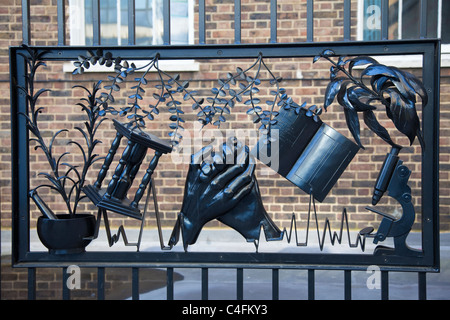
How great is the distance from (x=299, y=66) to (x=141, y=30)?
156cm

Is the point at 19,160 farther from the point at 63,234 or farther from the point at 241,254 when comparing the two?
the point at 241,254

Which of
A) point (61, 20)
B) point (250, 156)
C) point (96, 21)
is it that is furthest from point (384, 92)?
point (61, 20)

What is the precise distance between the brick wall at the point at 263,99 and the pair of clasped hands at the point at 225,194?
7.46 ft

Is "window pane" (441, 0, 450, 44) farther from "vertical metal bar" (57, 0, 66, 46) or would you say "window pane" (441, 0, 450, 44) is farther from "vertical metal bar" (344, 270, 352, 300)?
"vertical metal bar" (57, 0, 66, 46)

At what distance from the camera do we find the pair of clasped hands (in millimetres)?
1791

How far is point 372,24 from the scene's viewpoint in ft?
13.5

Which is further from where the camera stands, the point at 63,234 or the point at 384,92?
the point at 63,234

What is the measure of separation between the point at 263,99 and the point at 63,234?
8.38 ft

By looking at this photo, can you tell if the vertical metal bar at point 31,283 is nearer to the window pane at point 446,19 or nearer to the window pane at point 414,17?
the window pane at point 414,17

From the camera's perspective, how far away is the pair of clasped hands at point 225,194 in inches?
70.5

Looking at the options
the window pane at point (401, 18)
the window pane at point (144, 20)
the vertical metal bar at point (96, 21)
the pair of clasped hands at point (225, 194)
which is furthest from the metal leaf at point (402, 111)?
the window pane at point (144, 20)

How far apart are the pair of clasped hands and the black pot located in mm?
381

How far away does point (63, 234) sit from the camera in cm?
181

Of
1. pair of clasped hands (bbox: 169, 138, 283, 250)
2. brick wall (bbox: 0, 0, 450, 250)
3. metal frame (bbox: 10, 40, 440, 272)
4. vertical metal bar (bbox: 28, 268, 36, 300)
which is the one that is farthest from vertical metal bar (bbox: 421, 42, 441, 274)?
brick wall (bbox: 0, 0, 450, 250)
